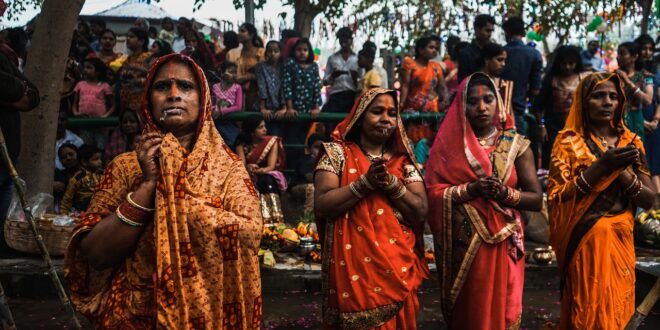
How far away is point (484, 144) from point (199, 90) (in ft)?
6.96

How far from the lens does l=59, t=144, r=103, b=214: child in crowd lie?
800 centimetres

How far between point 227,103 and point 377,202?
5539 mm

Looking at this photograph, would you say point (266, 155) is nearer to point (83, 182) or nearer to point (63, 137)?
point (83, 182)

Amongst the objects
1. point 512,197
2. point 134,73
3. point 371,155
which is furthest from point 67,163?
point 512,197

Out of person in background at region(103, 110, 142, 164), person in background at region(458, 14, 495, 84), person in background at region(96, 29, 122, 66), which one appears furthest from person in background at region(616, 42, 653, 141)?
person in background at region(96, 29, 122, 66)

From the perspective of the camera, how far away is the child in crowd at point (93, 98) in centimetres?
947

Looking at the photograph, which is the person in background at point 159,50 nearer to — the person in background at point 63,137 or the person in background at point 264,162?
the person in background at point 63,137

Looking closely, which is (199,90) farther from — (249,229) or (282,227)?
(282,227)

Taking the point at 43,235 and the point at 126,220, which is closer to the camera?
the point at 126,220

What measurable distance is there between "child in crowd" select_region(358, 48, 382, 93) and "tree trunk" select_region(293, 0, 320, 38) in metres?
4.63

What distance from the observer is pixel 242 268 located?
3.06 m

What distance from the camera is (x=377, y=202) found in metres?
4.03

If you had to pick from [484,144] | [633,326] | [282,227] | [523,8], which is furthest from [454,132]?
[523,8]

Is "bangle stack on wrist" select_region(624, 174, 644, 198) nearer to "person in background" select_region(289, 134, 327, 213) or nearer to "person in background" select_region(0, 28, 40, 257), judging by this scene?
"person in background" select_region(0, 28, 40, 257)
